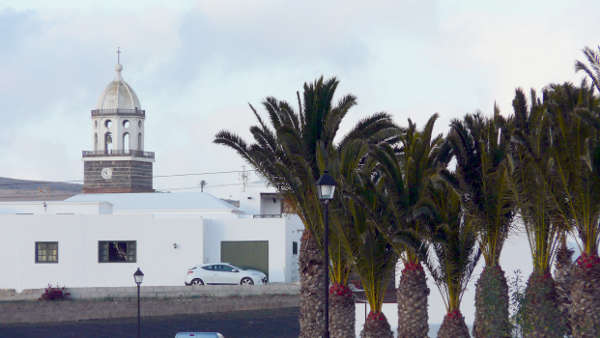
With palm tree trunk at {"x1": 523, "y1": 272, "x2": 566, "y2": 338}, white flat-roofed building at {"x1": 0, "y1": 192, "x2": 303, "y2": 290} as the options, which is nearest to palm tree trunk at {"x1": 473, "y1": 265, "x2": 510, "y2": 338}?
palm tree trunk at {"x1": 523, "y1": 272, "x2": 566, "y2": 338}

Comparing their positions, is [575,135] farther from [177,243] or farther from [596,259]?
[177,243]

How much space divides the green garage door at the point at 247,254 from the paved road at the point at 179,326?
6.77m

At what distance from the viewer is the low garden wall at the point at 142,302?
39.3 metres

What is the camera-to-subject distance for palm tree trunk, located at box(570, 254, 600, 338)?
20.3 m

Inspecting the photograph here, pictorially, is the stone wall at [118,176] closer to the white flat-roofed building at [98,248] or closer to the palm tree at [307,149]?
the white flat-roofed building at [98,248]

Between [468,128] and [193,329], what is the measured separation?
1666 cm

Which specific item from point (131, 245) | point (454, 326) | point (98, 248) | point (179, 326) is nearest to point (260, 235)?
point (131, 245)

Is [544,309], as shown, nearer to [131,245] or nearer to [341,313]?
[341,313]

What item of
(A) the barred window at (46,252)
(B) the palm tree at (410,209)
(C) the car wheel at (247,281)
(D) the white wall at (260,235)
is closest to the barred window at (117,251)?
(A) the barred window at (46,252)

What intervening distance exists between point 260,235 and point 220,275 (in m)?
3.71

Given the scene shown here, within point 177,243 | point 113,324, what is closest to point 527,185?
point 113,324

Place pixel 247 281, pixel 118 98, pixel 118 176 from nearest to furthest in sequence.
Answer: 1. pixel 247 281
2. pixel 118 98
3. pixel 118 176

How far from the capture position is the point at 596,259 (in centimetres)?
2033

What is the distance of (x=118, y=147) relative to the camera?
72875mm
